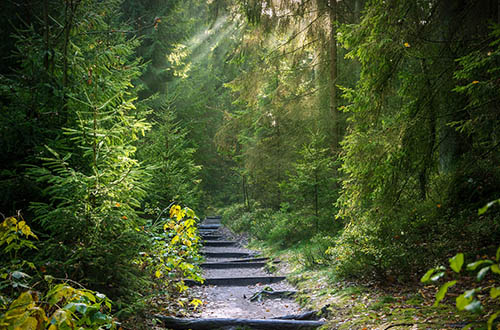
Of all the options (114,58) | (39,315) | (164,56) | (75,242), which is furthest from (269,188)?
(39,315)

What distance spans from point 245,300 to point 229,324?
75.6 inches

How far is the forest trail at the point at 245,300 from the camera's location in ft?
15.7

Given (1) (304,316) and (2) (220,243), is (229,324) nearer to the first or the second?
(1) (304,316)

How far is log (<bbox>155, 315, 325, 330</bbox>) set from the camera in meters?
4.72

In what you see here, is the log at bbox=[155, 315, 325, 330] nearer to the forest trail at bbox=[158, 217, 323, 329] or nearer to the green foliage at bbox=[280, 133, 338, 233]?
the forest trail at bbox=[158, 217, 323, 329]

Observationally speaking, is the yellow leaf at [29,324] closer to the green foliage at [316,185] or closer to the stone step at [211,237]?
the green foliage at [316,185]

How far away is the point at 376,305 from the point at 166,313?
3.12m

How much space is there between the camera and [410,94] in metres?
5.56

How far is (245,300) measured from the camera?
6.68 m

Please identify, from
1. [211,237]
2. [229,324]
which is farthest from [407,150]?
[211,237]

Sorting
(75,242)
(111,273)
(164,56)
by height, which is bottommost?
(111,273)

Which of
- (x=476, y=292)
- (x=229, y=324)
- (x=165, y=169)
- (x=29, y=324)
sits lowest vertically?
(x=229, y=324)

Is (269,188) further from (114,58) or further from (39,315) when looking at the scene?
(39,315)

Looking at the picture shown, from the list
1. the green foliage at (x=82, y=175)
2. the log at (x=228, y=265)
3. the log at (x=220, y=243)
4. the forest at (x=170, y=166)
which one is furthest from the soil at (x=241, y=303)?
the log at (x=220, y=243)
